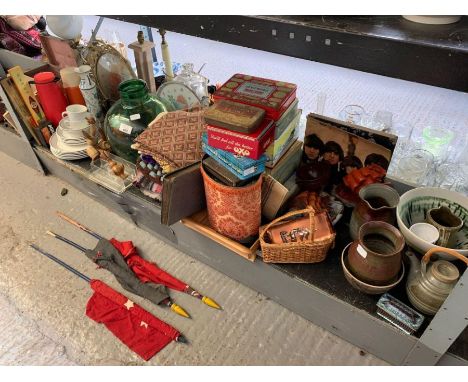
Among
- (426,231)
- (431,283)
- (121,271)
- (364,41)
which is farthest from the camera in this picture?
(121,271)

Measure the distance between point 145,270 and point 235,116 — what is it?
0.73m

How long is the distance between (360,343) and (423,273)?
0.34 m

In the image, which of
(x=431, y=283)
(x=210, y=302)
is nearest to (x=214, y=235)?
(x=210, y=302)

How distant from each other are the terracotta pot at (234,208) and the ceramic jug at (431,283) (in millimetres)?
468

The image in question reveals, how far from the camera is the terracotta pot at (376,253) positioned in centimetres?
93

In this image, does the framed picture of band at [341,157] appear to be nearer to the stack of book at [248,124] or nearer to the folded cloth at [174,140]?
the stack of book at [248,124]

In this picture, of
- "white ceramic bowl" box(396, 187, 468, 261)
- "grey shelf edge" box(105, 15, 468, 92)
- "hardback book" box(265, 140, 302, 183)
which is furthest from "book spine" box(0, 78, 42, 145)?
"white ceramic bowl" box(396, 187, 468, 261)

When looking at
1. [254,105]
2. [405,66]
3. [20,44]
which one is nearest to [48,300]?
[254,105]

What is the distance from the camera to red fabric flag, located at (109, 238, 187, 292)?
1.34 m

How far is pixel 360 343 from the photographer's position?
3.68ft

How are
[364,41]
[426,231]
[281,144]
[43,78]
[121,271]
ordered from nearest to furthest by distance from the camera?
1. [364,41]
2. [426,231]
3. [281,144]
4. [121,271]
5. [43,78]

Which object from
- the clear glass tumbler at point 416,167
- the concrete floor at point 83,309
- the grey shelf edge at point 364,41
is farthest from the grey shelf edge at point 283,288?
the grey shelf edge at point 364,41

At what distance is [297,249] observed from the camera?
1.06m

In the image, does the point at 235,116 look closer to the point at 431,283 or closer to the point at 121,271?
the point at 431,283
